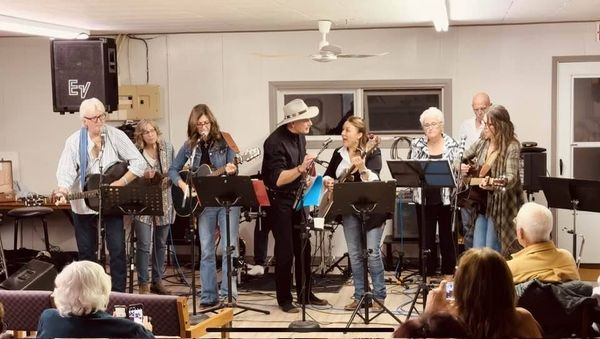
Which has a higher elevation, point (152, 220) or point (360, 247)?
point (152, 220)

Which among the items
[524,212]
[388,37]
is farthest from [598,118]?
[524,212]

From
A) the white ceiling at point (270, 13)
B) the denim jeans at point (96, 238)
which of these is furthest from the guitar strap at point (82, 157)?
the white ceiling at point (270, 13)

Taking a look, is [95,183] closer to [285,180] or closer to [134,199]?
[134,199]

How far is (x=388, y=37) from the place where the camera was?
352 inches

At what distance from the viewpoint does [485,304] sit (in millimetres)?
3133

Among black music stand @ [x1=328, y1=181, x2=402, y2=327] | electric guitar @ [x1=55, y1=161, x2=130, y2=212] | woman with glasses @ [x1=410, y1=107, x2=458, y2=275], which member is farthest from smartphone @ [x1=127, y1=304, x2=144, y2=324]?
woman with glasses @ [x1=410, y1=107, x2=458, y2=275]

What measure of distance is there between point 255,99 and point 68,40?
7.67ft

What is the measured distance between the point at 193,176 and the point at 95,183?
2.62 ft

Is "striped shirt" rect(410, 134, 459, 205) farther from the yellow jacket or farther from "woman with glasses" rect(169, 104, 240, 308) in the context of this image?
the yellow jacket

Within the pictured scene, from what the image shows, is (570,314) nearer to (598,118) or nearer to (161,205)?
(161,205)

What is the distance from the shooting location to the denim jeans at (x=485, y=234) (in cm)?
625

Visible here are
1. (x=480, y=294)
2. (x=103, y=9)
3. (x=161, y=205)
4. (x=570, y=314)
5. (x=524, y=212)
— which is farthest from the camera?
(x=103, y=9)

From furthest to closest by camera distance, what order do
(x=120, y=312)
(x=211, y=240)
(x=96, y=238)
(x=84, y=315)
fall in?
(x=211, y=240), (x=96, y=238), (x=120, y=312), (x=84, y=315)

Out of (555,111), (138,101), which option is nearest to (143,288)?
(138,101)
